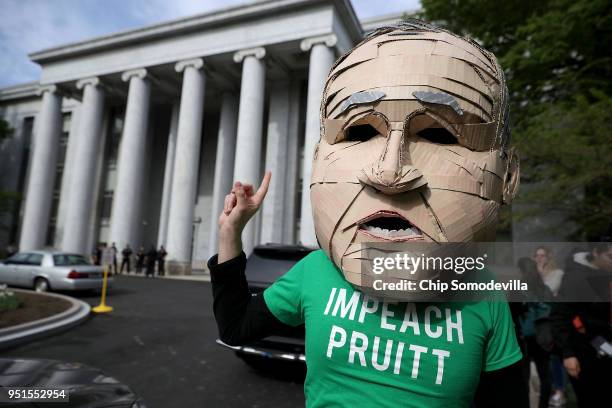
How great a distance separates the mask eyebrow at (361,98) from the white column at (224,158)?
21521 millimetres

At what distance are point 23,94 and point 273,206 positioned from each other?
2585cm

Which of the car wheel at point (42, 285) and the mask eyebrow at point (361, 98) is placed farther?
the car wheel at point (42, 285)

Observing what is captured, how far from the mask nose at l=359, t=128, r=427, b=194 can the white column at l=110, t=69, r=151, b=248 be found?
2238 cm

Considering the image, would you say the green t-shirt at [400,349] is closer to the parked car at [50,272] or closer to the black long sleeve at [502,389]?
the black long sleeve at [502,389]

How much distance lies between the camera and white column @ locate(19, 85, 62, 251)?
24.5 m

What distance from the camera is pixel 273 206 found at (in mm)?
20953

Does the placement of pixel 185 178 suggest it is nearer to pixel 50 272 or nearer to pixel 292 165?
pixel 292 165

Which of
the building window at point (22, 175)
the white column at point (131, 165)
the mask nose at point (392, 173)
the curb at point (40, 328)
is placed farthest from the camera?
the building window at point (22, 175)

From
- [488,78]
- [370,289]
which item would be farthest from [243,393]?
[488,78]

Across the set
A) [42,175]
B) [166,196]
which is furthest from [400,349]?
[42,175]

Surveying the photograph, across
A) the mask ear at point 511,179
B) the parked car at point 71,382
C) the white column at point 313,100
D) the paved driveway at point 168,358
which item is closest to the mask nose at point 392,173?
the mask ear at point 511,179

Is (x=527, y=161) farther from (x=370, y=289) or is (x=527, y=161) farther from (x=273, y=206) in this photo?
(x=273, y=206)

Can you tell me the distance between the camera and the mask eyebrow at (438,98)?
4.01 feet

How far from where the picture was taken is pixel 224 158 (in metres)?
23.6
